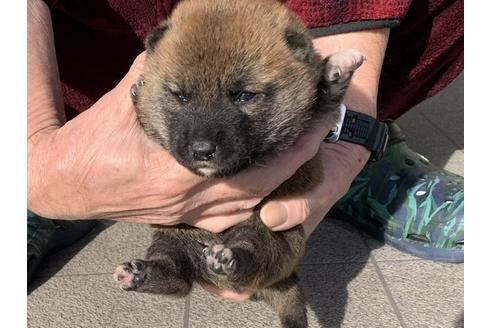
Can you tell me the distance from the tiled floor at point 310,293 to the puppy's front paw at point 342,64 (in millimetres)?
1120

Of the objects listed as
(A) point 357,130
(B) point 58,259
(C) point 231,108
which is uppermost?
(C) point 231,108

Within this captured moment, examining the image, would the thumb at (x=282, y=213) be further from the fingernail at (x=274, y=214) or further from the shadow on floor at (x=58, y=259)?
the shadow on floor at (x=58, y=259)

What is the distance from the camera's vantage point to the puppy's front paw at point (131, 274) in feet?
6.02

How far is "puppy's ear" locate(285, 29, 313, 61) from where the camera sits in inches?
73.3

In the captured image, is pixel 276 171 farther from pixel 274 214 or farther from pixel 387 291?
pixel 387 291

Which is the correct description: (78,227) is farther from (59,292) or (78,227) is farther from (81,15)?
(81,15)

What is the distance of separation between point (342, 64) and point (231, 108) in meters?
0.47

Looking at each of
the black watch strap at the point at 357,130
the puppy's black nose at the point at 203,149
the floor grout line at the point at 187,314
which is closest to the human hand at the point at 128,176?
the puppy's black nose at the point at 203,149

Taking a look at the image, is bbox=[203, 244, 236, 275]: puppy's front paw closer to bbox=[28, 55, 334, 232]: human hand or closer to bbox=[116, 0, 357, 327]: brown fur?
bbox=[116, 0, 357, 327]: brown fur

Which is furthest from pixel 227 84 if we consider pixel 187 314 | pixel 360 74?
pixel 187 314

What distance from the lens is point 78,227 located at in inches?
124

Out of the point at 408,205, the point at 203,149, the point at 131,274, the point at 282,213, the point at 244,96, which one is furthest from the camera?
the point at 408,205

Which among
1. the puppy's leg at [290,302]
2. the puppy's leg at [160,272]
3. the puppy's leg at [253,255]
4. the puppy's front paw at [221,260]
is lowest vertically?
the puppy's leg at [290,302]

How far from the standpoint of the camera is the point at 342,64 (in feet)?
6.19
